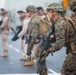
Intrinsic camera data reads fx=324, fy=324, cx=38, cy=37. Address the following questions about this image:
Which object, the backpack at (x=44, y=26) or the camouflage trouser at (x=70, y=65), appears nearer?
the camouflage trouser at (x=70, y=65)

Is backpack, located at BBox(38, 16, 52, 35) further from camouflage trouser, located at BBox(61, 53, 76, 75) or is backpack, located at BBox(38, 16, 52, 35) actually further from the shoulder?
camouflage trouser, located at BBox(61, 53, 76, 75)

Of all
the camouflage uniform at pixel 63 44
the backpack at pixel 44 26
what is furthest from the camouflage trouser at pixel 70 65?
the backpack at pixel 44 26

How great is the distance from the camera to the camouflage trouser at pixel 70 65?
5477 millimetres

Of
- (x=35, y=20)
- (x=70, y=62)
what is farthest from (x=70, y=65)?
(x=35, y=20)

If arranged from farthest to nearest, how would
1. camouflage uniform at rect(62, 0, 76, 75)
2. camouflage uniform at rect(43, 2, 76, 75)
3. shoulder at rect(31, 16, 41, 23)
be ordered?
shoulder at rect(31, 16, 41, 23) → camouflage uniform at rect(62, 0, 76, 75) → camouflage uniform at rect(43, 2, 76, 75)

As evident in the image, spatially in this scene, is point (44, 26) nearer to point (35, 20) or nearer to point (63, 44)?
point (35, 20)

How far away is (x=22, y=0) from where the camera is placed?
83.2 ft

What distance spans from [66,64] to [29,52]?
3436 millimetres

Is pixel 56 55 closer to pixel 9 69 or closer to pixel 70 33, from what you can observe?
pixel 9 69

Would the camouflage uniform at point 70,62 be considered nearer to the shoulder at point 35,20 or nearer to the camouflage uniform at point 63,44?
the camouflage uniform at point 63,44

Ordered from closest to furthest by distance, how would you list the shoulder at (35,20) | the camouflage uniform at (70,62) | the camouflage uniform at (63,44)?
the camouflage uniform at (63,44) → the camouflage uniform at (70,62) → the shoulder at (35,20)

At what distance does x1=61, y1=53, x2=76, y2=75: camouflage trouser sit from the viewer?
18.0 ft

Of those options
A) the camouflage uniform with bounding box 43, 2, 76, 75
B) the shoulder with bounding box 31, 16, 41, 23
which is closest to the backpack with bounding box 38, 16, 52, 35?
the shoulder with bounding box 31, 16, 41, 23

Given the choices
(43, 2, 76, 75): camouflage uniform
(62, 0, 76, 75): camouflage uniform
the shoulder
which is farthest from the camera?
the shoulder
